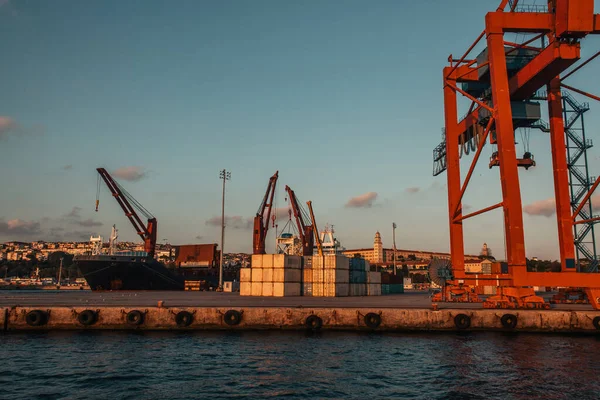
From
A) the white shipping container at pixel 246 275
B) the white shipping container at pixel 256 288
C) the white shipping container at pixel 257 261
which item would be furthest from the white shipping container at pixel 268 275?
the white shipping container at pixel 246 275

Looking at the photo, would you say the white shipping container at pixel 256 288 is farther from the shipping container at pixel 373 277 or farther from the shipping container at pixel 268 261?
the shipping container at pixel 373 277

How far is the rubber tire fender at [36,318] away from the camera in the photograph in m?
29.9

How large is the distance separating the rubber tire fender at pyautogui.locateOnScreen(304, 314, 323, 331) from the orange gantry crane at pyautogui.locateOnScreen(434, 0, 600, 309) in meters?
12.9

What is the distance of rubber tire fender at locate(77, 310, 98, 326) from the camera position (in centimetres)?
2995

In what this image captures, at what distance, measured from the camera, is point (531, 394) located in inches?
628

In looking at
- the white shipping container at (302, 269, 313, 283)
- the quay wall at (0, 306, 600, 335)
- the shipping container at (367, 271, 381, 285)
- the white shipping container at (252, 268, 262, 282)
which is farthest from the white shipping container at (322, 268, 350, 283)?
Answer: the quay wall at (0, 306, 600, 335)

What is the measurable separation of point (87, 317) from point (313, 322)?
15.1 metres

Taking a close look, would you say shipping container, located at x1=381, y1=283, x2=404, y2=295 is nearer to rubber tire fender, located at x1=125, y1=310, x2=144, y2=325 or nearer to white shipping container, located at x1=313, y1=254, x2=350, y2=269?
white shipping container, located at x1=313, y1=254, x2=350, y2=269

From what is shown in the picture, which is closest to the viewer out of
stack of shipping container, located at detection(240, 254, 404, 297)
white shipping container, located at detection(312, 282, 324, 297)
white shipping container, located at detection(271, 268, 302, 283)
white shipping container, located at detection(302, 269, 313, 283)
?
white shipping container, located at detection(271, 268, 302, 283)

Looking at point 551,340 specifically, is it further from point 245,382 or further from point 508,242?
point 245,382

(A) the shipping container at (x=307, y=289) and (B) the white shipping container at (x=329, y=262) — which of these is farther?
(B) the white shipping container at (x=329, y=262)

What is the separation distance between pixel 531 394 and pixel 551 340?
13228mm

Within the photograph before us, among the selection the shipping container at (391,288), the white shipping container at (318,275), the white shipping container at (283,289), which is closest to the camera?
the white shipping container at (283,289)

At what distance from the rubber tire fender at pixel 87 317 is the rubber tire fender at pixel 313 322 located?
1420 cm
